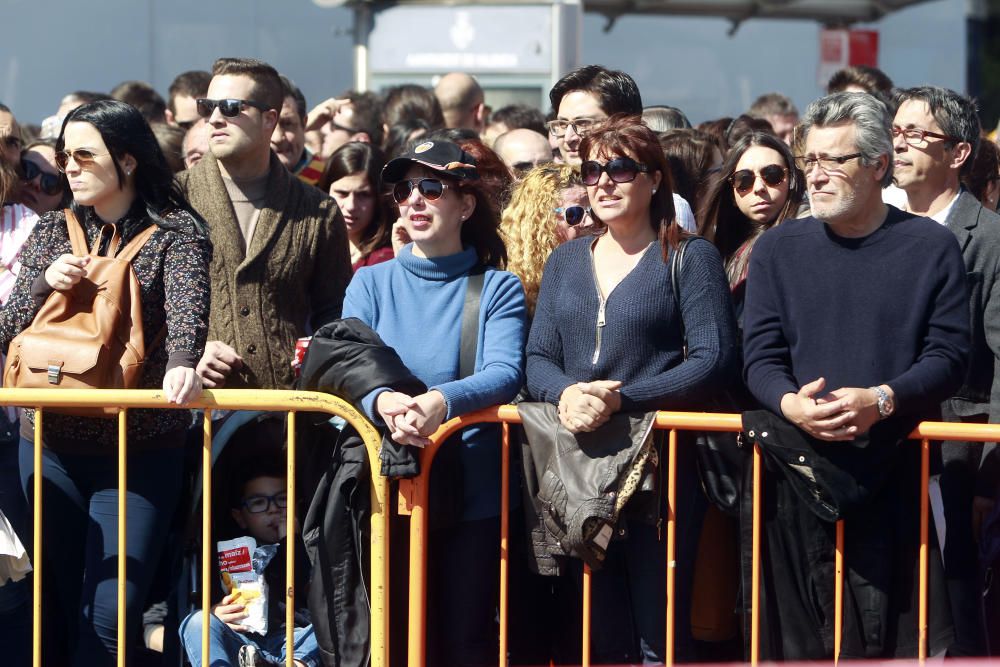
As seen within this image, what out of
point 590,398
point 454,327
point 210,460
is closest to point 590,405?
point 590,398

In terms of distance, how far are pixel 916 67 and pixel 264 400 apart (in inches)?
494

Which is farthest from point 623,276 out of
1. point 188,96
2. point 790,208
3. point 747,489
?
point 188,96

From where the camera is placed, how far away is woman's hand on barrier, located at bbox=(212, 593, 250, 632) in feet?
15.0

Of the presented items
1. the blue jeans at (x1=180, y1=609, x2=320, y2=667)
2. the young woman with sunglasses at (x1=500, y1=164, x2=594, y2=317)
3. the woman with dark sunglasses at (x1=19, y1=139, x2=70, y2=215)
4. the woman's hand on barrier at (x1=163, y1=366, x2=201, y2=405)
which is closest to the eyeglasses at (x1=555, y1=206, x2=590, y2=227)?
the young woman with sunglasses at (x1=500, y1=164, x2=594, y2=317)

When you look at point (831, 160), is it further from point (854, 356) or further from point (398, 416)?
point (398, 416)

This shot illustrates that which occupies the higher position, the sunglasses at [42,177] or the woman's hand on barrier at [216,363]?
the sunglasses at [42,177]

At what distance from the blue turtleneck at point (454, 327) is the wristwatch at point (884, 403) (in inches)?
41.4

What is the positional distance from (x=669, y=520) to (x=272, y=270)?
5.73 ft

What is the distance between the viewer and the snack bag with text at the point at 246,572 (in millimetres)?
4598

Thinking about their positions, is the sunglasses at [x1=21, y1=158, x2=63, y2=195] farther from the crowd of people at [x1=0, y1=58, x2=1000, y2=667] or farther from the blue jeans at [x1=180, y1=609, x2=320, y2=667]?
the blue jeans at [x1=180, y1=609, x2=320, y2=667]

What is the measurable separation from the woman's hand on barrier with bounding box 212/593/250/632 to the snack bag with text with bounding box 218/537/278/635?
0.02m

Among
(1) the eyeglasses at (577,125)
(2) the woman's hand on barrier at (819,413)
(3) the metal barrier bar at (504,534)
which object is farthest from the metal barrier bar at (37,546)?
(1) the eyeglasses at (577,125)

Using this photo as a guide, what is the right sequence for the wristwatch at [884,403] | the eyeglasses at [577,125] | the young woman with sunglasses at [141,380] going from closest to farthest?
the wristwatch at [884,403] < the young woman with sunglasses at [141,380] < the eyeglasses at [577,125]

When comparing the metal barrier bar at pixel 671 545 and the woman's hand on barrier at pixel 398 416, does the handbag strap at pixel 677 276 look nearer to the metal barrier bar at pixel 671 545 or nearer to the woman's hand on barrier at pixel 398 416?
the metal barrier bar at pixel 671 545
